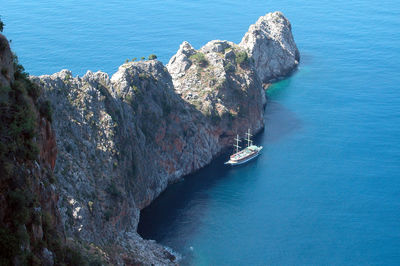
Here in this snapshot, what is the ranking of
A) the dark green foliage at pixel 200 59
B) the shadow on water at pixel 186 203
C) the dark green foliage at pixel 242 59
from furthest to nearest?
the dark green foliage at pixel 242 59 < the dark green foliage at pixel 200 59 < the shadow on water at pixel 186 203

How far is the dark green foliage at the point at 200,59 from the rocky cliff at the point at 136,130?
252mm

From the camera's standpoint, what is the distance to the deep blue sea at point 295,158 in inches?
3401

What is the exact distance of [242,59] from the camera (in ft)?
434

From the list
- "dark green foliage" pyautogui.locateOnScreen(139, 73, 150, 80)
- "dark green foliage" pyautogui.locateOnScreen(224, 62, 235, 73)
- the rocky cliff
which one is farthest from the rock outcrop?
"dark green foliage" pyautogui.locateOnScreen(224, 62, 235, 73)

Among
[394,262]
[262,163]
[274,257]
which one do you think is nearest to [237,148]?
[262,163]

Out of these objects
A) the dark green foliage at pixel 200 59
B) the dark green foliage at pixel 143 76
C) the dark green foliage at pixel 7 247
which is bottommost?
the dark green foliage at pixel 7 247

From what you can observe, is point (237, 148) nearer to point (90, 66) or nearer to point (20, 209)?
point (90, 66)

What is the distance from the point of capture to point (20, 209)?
116ft

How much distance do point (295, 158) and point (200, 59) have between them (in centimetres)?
3489

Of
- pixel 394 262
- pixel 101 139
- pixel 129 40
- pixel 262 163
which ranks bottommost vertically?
pixel 394 262

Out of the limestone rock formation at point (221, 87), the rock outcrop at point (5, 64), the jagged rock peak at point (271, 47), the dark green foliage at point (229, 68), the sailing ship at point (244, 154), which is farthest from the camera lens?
the jagged rock peak at point (271, 47)

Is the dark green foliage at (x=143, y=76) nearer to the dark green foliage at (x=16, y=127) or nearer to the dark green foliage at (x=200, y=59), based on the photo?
the dark green foliage at (x=200, y=59)

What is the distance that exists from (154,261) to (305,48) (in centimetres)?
12613

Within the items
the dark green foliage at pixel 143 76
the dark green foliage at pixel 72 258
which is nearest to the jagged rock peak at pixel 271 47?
the dark green foliage at pixel 143 76
